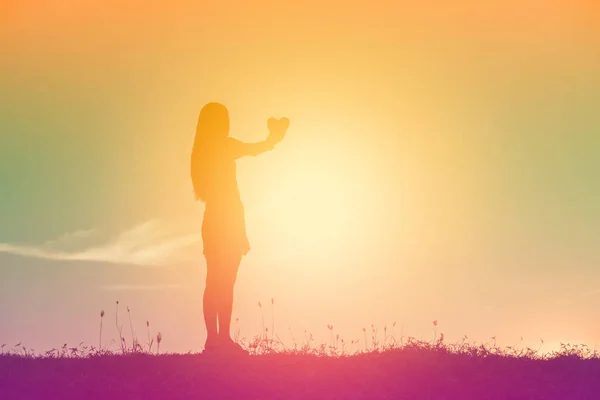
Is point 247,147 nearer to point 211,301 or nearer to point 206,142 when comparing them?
point 206,142

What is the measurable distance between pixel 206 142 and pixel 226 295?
280cm

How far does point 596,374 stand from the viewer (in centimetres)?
1309

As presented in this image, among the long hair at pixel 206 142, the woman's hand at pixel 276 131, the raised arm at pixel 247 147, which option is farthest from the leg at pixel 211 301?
the woman's hand at pixel 276 131

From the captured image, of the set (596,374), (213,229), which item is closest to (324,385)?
(213,229)

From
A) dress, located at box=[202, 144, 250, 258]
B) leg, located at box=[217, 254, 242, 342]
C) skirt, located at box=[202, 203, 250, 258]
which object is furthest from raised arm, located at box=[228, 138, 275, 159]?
leg, located at box=[217, 254, 242, 342]

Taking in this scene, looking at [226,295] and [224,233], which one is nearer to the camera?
[226,295]

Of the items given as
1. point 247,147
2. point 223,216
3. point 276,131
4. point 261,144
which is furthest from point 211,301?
point 276,131

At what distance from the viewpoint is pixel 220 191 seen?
14.3 m

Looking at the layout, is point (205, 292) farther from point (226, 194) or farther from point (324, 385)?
point (324, 385)

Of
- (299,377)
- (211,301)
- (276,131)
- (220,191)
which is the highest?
(276,131)

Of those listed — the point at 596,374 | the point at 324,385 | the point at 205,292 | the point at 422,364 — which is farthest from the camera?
the point at 205,292

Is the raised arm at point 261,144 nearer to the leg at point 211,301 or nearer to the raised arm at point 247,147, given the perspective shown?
the raised arm at point 247,147

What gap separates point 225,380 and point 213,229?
3540 mm

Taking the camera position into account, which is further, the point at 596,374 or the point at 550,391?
the point at 596,374
